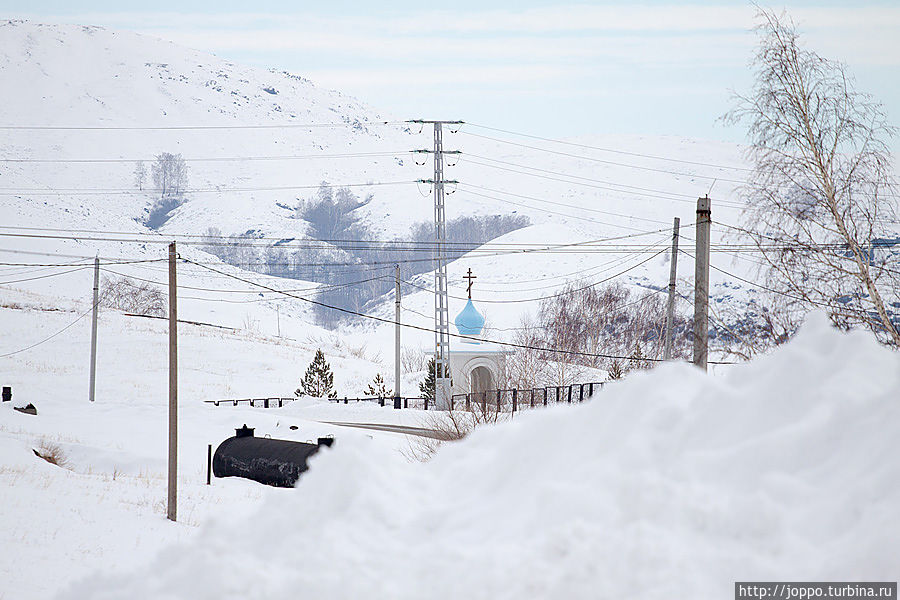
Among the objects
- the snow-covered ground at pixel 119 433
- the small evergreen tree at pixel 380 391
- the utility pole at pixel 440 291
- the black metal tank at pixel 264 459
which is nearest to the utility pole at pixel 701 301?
the snow-covered ground at pixel 119 433

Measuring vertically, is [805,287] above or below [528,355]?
above

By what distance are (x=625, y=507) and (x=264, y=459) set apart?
1637 cm

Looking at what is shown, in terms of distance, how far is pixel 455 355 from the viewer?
43219 mm

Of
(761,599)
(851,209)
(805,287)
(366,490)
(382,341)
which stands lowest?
(382,341)

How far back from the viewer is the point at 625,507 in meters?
3.70

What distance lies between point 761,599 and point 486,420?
17.2 m

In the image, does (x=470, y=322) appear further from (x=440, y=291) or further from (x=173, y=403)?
(x=173, y=403)

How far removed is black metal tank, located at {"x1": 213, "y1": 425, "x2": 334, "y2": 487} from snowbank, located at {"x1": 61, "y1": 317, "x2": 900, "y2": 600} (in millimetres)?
13441

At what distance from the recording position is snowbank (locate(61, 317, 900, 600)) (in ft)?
11.5

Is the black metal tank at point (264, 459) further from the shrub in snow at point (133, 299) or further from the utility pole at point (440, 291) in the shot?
the shrub in snow at point (133, 299)

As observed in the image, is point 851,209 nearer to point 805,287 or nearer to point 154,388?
point 805,287

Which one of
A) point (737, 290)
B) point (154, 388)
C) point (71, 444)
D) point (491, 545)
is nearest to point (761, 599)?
point (491, 545)

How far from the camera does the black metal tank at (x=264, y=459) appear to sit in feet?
59.5

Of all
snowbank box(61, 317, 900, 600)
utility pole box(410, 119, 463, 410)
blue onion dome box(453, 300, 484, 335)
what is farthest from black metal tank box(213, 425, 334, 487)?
blue onion dome box(453, 300, 484, 335)
